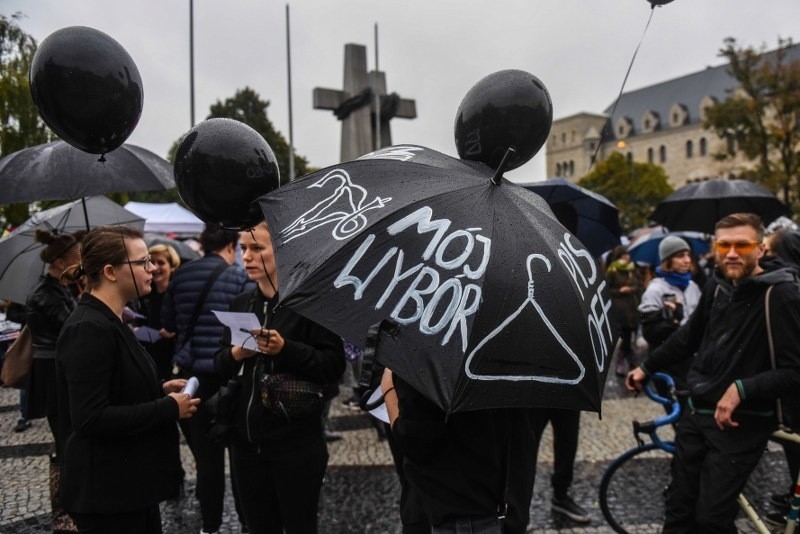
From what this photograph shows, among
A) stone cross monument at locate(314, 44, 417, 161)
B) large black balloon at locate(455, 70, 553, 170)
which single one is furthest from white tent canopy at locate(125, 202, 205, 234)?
large black balloon at locate(455, 70, 553, 170)

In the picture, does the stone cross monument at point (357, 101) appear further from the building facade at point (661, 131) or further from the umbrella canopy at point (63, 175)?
the building facade at point (661, 131)

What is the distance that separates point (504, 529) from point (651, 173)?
55.3 meters

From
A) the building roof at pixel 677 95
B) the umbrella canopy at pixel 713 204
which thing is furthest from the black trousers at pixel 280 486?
the building roof at pixel 677 95

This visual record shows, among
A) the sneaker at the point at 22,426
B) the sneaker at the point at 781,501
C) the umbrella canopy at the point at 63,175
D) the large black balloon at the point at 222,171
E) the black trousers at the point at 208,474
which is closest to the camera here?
the large black balloon at the point at 222,171

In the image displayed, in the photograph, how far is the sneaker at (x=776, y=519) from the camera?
12.9 ft

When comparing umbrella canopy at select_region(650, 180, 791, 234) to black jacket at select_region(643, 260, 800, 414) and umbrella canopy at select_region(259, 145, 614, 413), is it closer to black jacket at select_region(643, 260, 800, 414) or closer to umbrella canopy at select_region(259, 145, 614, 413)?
black jacket at select_region(643, 260, 800, 414)

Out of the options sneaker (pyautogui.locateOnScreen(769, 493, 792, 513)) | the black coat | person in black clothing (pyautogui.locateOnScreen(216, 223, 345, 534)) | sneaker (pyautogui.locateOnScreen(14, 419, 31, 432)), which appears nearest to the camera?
the black coat

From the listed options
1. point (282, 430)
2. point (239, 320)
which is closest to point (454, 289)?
point (239, 320)

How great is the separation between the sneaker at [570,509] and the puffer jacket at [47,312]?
3330 millimetres

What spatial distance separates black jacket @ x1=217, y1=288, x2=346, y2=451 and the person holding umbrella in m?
1.65

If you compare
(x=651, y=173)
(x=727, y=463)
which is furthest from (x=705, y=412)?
(x=651, y=173)

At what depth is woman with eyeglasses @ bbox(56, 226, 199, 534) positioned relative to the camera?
7.60 feet

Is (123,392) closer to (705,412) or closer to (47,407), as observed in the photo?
(47,407)

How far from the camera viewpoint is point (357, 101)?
12750 millimetres
